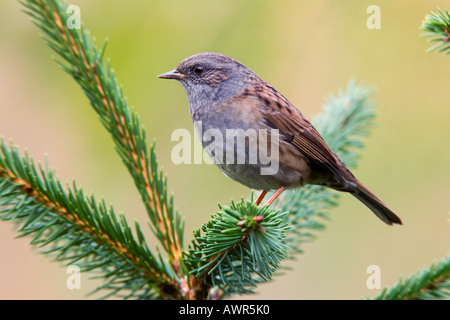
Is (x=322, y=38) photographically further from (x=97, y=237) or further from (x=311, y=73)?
(x=97, y=237)

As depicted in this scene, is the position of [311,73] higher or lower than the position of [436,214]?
higher

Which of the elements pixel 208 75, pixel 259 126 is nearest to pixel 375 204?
pixel 259 126

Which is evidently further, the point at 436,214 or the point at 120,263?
the point at 436,214

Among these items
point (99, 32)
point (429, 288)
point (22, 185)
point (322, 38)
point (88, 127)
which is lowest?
point (429, 288)

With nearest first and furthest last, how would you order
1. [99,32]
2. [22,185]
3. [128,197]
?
[22,185] → [99,32] → [128,197]

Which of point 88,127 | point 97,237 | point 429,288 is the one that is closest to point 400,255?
point 429,288

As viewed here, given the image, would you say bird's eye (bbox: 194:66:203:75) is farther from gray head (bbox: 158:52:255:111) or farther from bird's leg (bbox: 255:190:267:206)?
bird's leg (bbox: 255:190:267:206)

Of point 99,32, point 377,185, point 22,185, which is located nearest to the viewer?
point 22,185

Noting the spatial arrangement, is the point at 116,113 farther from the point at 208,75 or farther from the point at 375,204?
the point at 375,204

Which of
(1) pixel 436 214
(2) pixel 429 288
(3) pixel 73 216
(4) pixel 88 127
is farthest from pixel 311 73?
(3) pixel 73 216
